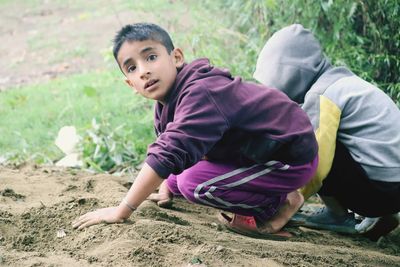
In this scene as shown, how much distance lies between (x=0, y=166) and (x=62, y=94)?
2740 mm

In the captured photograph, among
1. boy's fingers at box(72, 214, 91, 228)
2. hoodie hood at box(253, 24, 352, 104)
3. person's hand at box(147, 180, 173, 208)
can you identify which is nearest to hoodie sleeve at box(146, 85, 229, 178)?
boy's fingers at box(72, 214, 91, 228)

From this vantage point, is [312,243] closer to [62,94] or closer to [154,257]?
[154,257]

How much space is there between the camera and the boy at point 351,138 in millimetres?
3096

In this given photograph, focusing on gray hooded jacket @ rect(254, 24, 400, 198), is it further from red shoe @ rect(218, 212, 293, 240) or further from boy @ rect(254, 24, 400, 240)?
red shoe @ rect(218, 212, 293, 240)

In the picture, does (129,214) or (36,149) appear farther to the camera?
(36,149)

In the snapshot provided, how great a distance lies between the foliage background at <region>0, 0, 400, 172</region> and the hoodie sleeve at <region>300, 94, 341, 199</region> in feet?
4.04

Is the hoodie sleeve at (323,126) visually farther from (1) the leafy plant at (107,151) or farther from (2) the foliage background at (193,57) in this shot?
(1) the leafy plant at (107,151)

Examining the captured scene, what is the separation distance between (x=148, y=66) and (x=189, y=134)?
1.33 ft

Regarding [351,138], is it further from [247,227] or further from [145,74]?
[145,74]

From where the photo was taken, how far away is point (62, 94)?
6.89 metres

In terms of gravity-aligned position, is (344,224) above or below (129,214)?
below

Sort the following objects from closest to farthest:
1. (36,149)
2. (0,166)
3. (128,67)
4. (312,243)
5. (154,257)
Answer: (154,257)
(128,67)
(312,243)
(0,166)
(36,149)

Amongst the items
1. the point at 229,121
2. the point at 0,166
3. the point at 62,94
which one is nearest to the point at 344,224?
the point at 229,121

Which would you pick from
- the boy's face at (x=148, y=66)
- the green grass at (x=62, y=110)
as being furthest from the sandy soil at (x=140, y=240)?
the green grass at (x=62, y=110)
